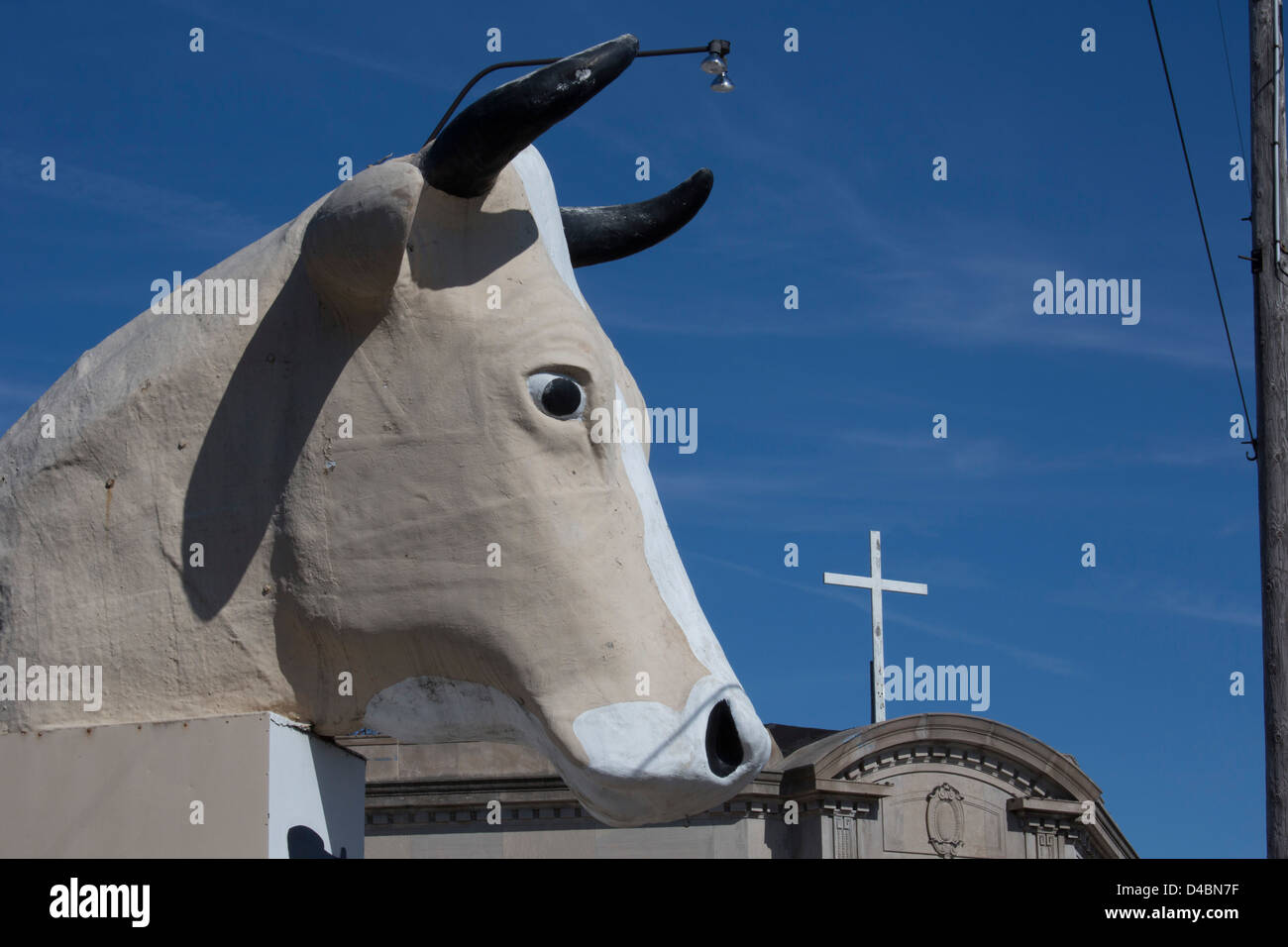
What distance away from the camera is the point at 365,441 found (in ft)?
17.0

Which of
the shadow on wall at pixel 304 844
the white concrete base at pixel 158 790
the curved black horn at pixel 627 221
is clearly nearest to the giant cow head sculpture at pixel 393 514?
the white concrete base at pixel 158 790

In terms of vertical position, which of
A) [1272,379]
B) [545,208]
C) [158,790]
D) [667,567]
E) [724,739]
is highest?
[1272,379]

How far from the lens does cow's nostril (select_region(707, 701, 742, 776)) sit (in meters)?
4.88

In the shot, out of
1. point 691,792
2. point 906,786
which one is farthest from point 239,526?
point 906,786

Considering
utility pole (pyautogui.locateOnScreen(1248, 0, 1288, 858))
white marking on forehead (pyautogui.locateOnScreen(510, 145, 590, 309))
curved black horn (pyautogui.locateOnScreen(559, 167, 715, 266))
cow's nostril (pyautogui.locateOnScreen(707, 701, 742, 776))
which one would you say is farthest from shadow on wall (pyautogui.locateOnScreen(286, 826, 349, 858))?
utility pole (pyautogui.locateOnScreen(1248, 0, 1288, 858))

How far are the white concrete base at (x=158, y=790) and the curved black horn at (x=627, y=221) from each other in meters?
2.18

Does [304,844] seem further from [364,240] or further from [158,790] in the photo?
[364,240]

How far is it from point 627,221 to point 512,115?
1288 millimetres

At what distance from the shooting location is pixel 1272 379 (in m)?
8.95
